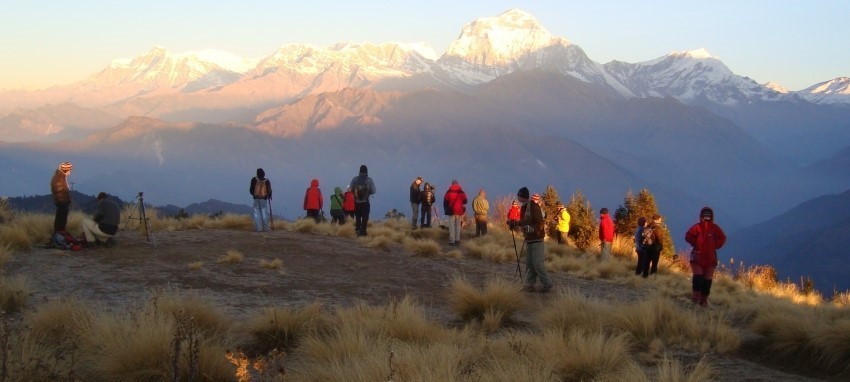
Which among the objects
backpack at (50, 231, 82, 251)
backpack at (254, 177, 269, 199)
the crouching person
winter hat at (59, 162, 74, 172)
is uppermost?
winter hat at (59, 162, 74, 172)

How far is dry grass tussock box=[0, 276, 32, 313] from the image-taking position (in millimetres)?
8391

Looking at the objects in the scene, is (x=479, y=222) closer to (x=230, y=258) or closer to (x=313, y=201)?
(x=313, y=201)

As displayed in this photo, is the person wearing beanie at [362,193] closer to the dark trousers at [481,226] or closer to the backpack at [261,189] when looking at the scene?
the backpack at [261,189]

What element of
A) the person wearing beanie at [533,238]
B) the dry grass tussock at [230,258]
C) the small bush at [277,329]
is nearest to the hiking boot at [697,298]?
the person wearing beanie at [533,238]

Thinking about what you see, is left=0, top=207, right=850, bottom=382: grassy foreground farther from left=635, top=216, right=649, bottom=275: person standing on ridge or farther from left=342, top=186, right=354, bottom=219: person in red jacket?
left=342, top=186, right=354, bottom=219: person in red jacket

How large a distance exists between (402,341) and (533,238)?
5.99 meters

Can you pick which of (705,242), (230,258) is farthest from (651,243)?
(230,258)

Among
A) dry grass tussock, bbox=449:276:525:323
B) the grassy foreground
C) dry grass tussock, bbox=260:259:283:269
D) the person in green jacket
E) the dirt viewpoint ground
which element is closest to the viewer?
the grassy foreground

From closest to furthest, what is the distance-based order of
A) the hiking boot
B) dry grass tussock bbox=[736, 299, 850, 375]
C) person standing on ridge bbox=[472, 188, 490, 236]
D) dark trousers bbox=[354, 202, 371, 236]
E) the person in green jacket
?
dry grass tussock bbox=[736, 299, 850, 375] → the hiking boot → dark trousers bbox=[354, 202, 371, 236] → person standing on ridge bbox=[472, 188, 490, 236] → the person in green jacket

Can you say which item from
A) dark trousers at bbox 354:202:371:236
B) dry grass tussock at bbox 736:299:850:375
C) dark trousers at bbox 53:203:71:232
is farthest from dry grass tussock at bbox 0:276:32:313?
dark trousers at bbox 354:202:371:236

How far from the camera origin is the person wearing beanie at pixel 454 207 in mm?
21438

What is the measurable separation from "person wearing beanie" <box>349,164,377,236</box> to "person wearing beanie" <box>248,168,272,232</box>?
248cm

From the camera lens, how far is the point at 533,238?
42.0ft

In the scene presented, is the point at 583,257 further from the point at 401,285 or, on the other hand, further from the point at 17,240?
the point at 17,240
